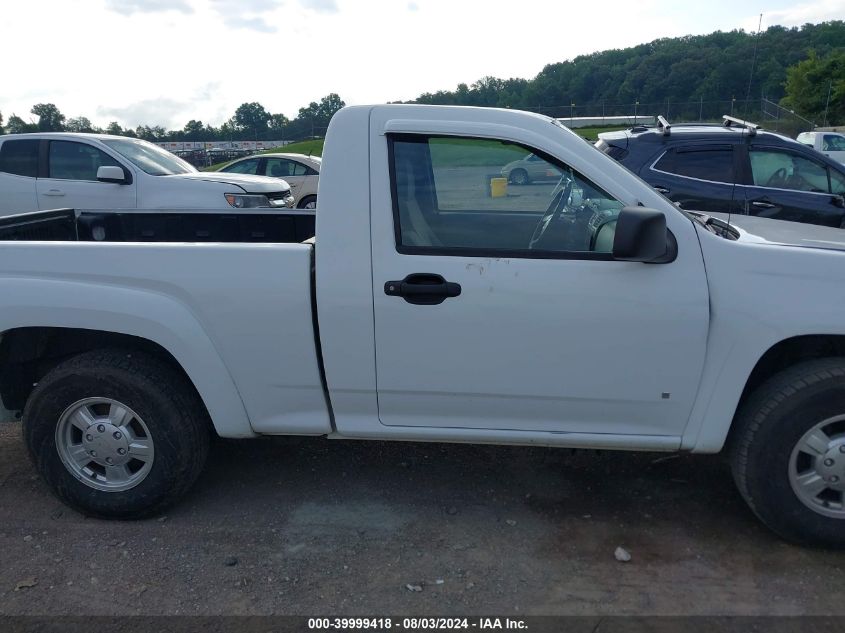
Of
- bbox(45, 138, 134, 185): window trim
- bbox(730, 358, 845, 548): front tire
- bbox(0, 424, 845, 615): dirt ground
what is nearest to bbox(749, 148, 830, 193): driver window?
bbox(0, 424, 845, 615): dirt ground

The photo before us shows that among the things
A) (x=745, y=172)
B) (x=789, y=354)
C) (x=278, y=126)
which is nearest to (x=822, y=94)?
(x=278, y=126)

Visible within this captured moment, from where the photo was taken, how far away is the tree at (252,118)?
137 feet

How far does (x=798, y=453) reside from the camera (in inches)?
122

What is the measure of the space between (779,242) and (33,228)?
406 cm

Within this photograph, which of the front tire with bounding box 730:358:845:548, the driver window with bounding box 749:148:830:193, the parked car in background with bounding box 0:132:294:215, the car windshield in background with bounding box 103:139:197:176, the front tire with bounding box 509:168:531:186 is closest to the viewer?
the front tire with bounding box 730:358:845:548

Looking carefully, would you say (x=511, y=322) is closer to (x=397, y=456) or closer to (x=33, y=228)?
(x=397, y=456)

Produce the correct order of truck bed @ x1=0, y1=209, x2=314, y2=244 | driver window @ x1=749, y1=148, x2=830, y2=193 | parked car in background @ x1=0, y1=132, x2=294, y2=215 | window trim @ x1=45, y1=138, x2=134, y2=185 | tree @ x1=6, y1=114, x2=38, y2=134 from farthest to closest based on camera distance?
tree @ x1=6, y1=114, x2=38, y2=134 < window trim @ x1=45, y1=138, x2=134, y2=185 < parked car in background @ x1=0, y1=132, x2=294, y2=215 < driver window @ x1=749, y1=148, x2=830, y2=193 < truck bed @ x1=0, y1=209, x2=314, y2=244

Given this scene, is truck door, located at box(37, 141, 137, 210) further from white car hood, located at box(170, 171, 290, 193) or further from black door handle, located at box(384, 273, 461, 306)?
black door handle, located at box(384, 273, 461, 306)

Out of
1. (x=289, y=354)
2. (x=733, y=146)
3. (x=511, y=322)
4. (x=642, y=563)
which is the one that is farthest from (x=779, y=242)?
(x=733, y=146)

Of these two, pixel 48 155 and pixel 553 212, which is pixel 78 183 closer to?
pixel 48 155

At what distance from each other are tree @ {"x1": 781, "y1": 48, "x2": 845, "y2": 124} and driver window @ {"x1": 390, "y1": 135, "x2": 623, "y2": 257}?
42950 mm

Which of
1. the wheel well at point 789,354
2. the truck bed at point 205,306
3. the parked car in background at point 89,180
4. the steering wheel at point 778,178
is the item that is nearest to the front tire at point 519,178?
the truck bed at point 205,306

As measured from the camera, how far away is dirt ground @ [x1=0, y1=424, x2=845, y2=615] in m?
2.92

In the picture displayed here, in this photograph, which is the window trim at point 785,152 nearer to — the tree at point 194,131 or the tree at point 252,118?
the tree at point 252,118
